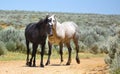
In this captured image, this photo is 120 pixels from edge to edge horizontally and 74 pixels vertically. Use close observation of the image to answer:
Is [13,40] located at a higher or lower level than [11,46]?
higher

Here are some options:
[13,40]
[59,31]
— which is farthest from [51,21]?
[13,40]

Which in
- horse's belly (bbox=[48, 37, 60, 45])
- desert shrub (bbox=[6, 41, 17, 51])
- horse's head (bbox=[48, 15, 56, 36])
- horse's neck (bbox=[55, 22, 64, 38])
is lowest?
desert shrub (bbox=[6, 41, 17, 51])

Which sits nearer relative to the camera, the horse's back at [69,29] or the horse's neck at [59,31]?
the horse's neck at [59,31]

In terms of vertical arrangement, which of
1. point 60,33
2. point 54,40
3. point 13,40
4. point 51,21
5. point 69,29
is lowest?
point 13,40

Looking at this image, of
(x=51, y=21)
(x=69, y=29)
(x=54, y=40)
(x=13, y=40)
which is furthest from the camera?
(x=13, y=40)

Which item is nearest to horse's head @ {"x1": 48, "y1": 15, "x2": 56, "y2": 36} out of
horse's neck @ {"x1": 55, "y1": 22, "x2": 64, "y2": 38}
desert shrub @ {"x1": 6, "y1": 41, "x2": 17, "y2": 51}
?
horse's neck @ {"x1": 55, "y1": 22, "x2": 64, "y2": 38}

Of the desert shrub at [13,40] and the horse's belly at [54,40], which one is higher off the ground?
the horse's belly at [54,40]

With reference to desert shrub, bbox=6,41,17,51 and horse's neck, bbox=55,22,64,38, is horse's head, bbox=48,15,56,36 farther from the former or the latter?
desert shrub, bbox=6,41,17,51

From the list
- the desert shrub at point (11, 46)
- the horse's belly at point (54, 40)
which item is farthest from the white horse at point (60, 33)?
the desert shrub at point (11, 46)

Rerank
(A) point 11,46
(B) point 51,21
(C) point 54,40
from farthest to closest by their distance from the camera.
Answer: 1. (A) point 11,46
2. (C) point 54,40
3. (B) point 51,21

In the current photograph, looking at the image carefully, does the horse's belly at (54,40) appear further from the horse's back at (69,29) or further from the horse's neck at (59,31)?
the horse's back at (69,29)

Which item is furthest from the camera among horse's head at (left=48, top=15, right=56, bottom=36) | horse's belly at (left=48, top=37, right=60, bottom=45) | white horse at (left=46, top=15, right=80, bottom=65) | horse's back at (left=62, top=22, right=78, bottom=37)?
horse's back at (left=62, top=22, right=78, bottom=37)

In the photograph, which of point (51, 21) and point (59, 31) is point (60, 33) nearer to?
point (59, 31)

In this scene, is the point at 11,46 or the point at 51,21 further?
the point at 11,46
